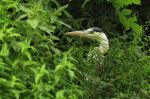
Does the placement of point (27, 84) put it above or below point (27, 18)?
below

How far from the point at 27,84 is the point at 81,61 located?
2.77 ft

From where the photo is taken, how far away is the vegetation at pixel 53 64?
3.41 m

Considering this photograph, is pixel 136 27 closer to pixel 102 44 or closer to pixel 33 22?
pixel 102 44

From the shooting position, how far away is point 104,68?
4250 millimetres

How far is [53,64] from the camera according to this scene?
3703 mm

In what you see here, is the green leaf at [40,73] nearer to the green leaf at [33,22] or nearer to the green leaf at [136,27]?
the green leaf at [33,22]

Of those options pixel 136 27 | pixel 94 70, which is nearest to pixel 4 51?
pixel 94 70

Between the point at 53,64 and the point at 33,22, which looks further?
the point at 53,64

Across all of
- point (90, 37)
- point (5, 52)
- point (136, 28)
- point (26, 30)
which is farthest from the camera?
point (136, 28)

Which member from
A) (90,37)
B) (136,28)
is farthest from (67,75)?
(136,28)

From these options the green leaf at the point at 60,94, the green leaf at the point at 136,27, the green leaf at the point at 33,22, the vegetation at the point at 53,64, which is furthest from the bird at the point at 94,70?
the green leaf at the point at 136,27

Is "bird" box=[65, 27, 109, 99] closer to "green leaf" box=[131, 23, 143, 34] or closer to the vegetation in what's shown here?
the vegetation

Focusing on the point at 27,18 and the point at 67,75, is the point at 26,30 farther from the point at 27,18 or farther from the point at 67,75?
the point at 67,75

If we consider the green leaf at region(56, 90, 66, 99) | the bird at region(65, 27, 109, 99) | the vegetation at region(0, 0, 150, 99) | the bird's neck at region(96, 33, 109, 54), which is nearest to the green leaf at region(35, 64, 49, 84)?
the vegetation at region(0, 0, 150, 99)
